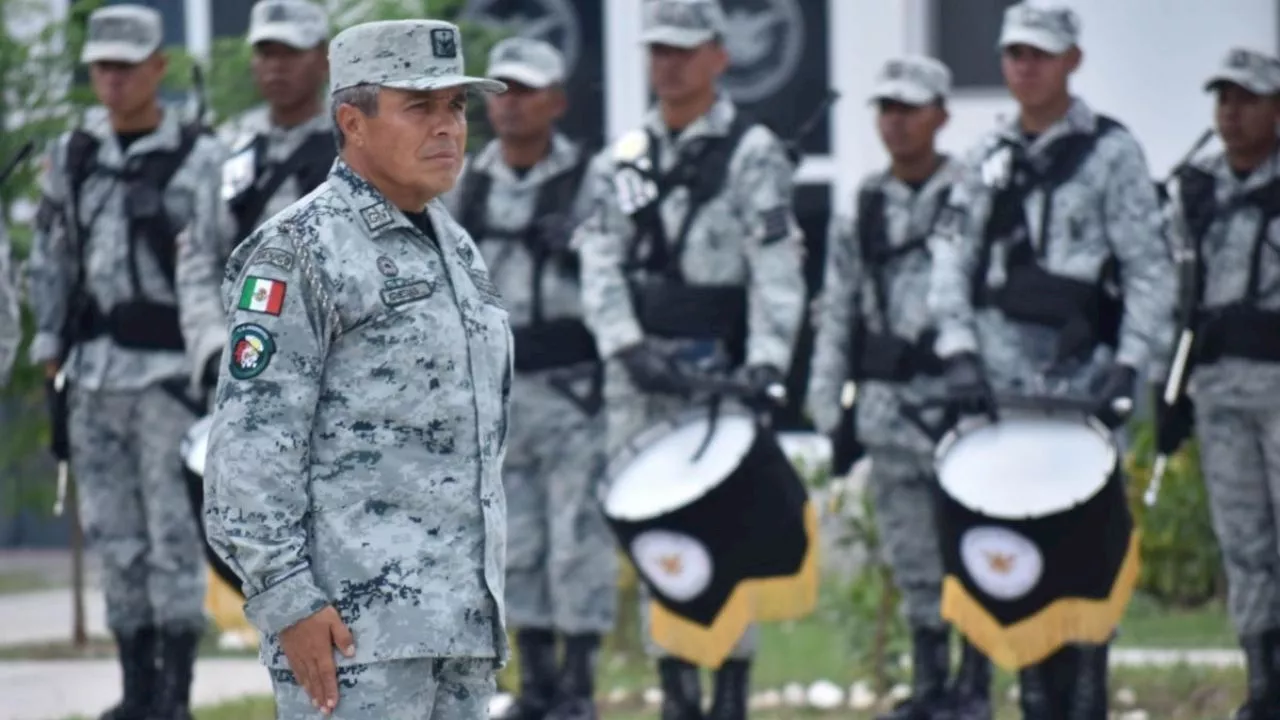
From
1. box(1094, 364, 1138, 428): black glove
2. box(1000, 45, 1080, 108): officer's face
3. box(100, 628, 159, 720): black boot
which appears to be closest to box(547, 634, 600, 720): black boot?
box(100, 628, 159, 720): black boot

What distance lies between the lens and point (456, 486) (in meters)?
4.96

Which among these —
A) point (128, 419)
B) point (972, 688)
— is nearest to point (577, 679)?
point (972, 688)

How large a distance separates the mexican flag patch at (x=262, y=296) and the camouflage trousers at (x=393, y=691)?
65 centimetres

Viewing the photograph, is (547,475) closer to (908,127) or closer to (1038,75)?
(908,127)

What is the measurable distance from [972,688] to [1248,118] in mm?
2056

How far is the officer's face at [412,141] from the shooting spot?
198 inches

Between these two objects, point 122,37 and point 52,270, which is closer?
point 122,37

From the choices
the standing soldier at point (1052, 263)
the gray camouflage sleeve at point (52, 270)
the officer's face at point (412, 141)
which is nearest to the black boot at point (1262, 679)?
the standing soldier at point (1052, 263)

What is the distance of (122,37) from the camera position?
9266mm

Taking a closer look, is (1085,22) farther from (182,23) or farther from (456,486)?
(456,486)

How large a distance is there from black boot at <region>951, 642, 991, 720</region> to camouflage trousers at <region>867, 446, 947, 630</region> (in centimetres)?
21

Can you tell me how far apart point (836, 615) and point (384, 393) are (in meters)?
5.94

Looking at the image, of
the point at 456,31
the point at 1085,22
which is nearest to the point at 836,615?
the point at 1085,22

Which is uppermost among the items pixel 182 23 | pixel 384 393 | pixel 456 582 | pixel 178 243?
pixel 384 393
